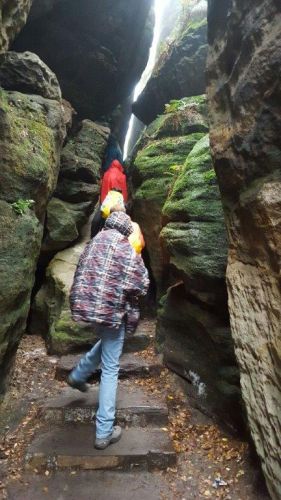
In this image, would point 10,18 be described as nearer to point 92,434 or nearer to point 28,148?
point 28,148

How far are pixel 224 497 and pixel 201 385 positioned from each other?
171cm

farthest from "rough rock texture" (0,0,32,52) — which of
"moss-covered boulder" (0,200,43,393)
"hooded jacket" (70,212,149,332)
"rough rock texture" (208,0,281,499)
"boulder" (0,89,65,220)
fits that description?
"hooded jacket" (70,212,149,332)

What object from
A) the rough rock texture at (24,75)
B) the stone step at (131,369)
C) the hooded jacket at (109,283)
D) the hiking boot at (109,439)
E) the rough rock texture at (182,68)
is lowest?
the hiking boot at (109,439)

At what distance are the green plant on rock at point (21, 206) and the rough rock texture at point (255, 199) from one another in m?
2.79

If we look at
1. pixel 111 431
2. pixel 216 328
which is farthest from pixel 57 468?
pixel 216 328

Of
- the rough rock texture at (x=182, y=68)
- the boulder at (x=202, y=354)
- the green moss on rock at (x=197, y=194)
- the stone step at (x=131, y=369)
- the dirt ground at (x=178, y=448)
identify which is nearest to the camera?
the dirt ground at (x=178, y=448)

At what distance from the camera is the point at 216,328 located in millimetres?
5090

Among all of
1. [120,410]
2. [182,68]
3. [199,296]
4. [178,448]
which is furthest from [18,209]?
[182,68]

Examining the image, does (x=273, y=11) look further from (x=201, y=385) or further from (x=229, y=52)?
(x=201, y=385)

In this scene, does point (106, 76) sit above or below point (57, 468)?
above

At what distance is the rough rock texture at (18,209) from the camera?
4797 mm

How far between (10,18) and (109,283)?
366cm

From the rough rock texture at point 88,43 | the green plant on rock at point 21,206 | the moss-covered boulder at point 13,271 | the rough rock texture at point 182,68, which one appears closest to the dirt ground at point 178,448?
the moss-covered boulder at point 13,271

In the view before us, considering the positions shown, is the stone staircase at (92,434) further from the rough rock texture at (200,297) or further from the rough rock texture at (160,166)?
the rough rock texture at (160,166)
